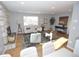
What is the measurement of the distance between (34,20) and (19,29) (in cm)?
123

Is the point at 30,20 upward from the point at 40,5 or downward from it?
downward

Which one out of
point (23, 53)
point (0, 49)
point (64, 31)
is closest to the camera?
point (23, 53)

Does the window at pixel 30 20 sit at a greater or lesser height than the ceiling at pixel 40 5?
lesser

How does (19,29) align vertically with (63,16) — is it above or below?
below

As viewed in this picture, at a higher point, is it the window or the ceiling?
the ceiling

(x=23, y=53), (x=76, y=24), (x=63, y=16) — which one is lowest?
(x=23, y=53)

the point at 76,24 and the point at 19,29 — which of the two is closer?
the point at 76,24

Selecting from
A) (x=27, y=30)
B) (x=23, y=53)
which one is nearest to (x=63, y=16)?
(x=27, y=30)

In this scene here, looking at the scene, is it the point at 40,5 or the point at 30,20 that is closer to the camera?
the point at 40,5

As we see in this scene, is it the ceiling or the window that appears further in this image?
the window

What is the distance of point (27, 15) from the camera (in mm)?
6363

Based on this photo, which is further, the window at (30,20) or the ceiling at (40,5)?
the window at (30,20)

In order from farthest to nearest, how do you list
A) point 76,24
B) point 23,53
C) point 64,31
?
point 64,31 < point 76,24 < point 23,53

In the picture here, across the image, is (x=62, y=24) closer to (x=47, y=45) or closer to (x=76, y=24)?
(x=76, y=24)
